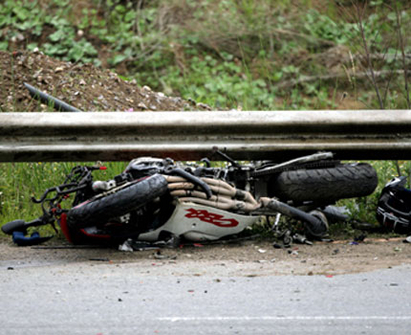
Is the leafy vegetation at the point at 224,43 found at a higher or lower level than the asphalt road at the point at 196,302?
higher

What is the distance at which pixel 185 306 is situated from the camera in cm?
379

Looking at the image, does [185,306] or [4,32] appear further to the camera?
[4,32]

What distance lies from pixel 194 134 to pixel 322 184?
1.08 m

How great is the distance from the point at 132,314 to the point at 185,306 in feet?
1.00

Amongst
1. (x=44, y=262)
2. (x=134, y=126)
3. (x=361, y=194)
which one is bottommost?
(x=44, y=262)

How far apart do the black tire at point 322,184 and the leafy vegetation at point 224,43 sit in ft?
18.1

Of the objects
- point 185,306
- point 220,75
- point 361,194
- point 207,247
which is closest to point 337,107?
point 220,75

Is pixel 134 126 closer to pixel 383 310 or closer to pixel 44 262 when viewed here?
pixel 44 262

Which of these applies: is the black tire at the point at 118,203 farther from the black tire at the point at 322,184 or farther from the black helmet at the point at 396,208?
the black helmet at the point at 396,208

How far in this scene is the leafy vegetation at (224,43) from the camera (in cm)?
1181

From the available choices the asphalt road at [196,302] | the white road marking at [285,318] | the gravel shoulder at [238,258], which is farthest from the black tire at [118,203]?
the white road marking at [285,318]

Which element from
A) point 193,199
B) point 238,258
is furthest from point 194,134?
point 238,258

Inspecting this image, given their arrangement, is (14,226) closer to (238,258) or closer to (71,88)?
(238,258)

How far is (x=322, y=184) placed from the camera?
5543 mm
